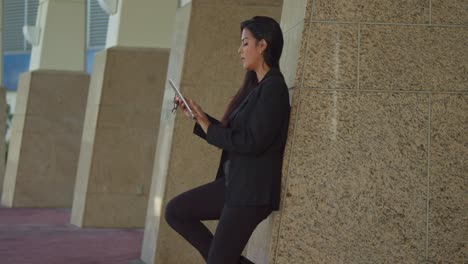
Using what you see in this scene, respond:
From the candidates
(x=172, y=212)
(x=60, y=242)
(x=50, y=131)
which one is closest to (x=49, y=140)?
(x=50, y=131)

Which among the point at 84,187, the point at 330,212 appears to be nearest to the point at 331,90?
the point at 330,212

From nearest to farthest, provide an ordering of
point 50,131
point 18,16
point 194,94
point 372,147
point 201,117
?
1. point 201,117
2. point 372,147
3. point 194,94
4. point 50,131
5. point 18,16

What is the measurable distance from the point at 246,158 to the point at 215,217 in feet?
1.69

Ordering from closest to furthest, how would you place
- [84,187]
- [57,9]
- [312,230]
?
[312,230], [84,187], [57,9]

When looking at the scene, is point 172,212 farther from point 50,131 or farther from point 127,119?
point 50,131

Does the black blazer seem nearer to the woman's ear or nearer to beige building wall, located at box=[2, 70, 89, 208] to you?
the woman's ear

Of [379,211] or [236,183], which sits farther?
[379,211]

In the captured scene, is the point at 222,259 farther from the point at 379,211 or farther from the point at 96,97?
the point at 96,97

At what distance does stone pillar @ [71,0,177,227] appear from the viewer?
1570 cm

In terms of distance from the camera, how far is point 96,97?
16.1 m

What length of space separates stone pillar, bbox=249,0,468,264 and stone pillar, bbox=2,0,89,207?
1471 cm

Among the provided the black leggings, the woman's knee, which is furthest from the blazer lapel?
the woman's knee

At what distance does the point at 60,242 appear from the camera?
43.4 ft

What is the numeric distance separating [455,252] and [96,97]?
34.8 feet
